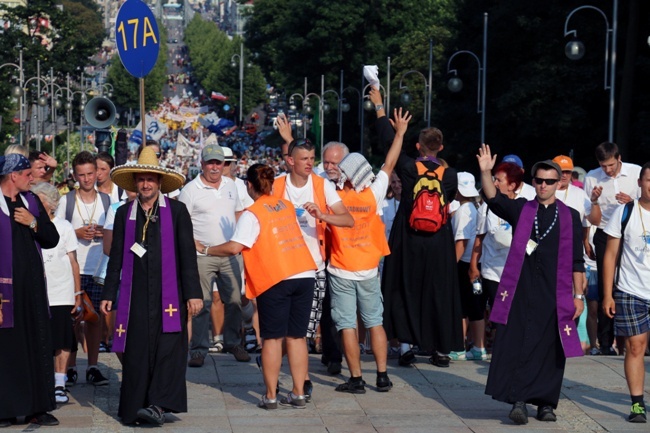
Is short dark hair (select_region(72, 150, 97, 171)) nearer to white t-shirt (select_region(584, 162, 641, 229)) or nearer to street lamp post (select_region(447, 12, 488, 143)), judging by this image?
white t-shirt (select_region(584, 162, 641, 229))

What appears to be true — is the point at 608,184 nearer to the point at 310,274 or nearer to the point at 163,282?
the point at 310,274

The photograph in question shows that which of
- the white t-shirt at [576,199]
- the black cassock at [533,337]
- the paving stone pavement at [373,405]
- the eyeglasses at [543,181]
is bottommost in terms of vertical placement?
the paving stone pavement at [373,405]

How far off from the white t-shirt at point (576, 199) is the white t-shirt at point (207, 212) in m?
3.08

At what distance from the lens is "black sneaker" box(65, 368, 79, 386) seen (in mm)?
10797

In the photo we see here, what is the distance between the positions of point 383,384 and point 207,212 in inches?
102

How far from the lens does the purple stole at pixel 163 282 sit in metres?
9.30

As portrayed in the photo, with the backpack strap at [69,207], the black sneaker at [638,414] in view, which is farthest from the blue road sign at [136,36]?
the black sneaker at [638,414]

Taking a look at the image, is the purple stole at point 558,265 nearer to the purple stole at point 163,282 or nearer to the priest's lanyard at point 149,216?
the purple stole at point 163,282

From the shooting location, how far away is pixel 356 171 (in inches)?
412

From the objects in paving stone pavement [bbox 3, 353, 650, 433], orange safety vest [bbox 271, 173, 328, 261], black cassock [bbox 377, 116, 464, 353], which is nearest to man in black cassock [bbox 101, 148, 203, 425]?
paving stone pavement [bbox 3, 353, 650, 433]

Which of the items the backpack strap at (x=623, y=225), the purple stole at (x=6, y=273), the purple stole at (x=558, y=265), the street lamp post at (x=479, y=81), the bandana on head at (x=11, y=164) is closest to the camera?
the purple stole at (x=6, y=273)

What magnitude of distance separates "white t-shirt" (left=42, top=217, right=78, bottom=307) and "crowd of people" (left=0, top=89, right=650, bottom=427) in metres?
0.01

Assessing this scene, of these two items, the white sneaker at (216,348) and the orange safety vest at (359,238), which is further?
the white sneaker at (216,348)

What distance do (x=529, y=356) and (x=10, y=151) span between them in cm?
393
